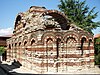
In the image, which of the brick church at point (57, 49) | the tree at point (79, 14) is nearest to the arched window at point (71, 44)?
the brick church at point (57, 49)

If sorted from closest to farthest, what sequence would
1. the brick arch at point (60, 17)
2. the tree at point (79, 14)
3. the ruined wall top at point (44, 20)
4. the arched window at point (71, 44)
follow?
1. the arched window at point (71, 44)
2. the ruined wall top at point (44, 20)
3. the brick arch at point (60, 17)
4. the tree at point (79, 14)

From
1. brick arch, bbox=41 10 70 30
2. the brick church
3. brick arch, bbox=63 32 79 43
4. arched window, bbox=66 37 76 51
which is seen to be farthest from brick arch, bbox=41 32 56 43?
brick arch, bbox=41 10 70 30

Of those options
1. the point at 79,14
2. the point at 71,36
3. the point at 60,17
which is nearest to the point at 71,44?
the point at 71,36

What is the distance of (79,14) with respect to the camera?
24.1m

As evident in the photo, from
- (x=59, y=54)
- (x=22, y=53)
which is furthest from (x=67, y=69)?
(x=22, y=53)

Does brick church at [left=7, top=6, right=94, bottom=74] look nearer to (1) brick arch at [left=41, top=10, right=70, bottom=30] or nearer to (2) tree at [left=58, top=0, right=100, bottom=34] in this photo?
(1) brick arch at [left=41, top=10, right=70, bottom=30]

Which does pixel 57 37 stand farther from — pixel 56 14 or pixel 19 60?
pixel 19 60

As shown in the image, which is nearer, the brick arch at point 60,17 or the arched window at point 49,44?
the arched window at point 49,44

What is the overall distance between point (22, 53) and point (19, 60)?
1.44 metres

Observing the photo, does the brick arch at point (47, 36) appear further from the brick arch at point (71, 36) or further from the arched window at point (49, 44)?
the brick arch at point (71, 36)

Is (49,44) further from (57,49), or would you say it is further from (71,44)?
(71,44)

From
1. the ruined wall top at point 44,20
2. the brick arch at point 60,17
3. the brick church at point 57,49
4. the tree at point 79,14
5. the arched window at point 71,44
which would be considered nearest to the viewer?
the brick church at point 57,49

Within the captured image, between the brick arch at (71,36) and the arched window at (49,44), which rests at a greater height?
the brick arch at (71,36)

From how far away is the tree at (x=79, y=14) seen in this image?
76.8ft
